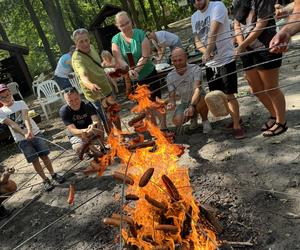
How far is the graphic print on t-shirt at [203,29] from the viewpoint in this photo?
4798 mm

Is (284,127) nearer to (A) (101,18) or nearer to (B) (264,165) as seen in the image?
(B) (264,165)

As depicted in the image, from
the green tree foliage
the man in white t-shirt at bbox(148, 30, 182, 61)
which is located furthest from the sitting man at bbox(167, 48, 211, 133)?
the green tree foliage

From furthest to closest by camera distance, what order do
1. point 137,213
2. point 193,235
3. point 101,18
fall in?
point 101,18, point 137,213, point 193,235

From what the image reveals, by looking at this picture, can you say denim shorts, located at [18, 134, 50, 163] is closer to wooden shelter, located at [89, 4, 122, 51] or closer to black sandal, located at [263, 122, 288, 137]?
black sandal, located at [263, 122, 288, 137]

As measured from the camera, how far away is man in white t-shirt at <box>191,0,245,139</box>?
15.0ft

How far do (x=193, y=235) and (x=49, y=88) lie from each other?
9.53 metres

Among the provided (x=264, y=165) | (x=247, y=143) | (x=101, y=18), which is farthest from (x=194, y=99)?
(x=101, y=18)

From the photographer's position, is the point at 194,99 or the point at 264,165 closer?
the point at 264,165

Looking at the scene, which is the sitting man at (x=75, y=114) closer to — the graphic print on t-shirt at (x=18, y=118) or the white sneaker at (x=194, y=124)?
the graphic print on t-shirt at (x=18, y=118)

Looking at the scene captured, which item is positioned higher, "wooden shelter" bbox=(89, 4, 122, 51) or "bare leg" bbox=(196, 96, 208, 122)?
"wooden shelter" bbox=(89, 4, 122, 51)

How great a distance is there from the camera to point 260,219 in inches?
124

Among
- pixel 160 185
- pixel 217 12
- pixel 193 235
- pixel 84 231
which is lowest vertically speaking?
pixel 84 231

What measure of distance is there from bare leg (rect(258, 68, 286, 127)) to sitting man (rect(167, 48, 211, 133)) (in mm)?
1076

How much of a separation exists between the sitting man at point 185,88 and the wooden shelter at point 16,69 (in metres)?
12.8
